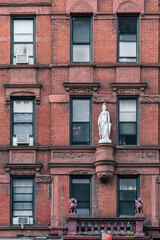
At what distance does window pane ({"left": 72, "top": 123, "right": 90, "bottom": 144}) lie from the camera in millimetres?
37312

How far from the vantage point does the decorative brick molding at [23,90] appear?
123ft

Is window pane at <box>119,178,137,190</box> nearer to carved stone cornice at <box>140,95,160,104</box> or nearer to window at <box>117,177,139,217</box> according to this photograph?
window at <box>117,177,139,217</box>

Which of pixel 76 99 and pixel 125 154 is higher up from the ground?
pixel 76 99

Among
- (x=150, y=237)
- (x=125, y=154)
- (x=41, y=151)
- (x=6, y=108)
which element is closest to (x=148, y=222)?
(x=150, y=237)

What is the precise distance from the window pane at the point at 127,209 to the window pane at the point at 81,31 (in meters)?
7.16

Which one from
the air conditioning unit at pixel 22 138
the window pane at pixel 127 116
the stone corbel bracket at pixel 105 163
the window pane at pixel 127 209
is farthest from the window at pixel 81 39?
the window pane at pixel 127 209

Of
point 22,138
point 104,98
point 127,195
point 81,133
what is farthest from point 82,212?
point 104,98

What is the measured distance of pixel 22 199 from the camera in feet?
121

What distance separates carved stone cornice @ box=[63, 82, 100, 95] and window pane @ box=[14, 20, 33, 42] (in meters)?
2.74

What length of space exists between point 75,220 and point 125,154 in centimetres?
367

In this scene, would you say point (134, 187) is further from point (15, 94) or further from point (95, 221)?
point (15, 94)

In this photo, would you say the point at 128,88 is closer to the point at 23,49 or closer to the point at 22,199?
the point at 23,49

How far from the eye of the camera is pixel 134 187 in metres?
36.9

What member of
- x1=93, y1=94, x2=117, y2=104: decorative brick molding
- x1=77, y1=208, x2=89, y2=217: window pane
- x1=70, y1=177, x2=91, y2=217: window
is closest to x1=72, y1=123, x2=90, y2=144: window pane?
x1=93, y1=94, x2=117, y2=104: decorative brick molding
